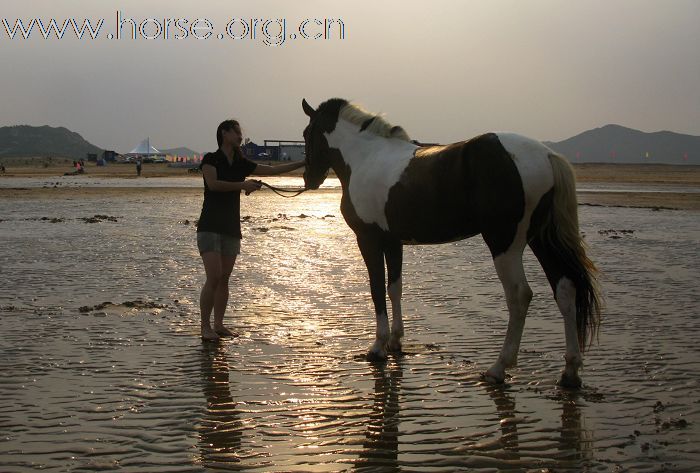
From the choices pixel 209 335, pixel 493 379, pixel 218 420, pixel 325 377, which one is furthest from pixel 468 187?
pixel 209 335

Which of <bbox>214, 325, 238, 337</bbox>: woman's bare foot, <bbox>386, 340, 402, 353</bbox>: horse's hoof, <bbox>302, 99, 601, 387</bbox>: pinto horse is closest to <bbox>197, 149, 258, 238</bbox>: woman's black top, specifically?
<bbox>214, 325, 238, 337</bbox>: woman's bare foot

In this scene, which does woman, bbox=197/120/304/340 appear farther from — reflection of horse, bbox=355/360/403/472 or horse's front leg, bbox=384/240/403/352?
reflection of horse, bbox=355/360/403/472

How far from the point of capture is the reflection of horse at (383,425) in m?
4.53

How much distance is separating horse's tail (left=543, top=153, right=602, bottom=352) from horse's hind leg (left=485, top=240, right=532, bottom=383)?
0.91ft

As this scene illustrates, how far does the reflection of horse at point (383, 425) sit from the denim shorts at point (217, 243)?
2.16m

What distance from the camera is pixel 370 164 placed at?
7453mm

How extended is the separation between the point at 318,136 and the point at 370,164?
2.87 feet

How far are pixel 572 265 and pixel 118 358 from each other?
379 cm

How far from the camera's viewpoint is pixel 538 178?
20.1ft

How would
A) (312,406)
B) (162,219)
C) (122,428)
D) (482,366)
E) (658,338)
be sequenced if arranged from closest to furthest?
(122,428) < (312,406) < (482,366) < (658,338) < (162,219)

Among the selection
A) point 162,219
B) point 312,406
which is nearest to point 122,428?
point 312,406

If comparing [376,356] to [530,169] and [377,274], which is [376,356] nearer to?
[377,274]

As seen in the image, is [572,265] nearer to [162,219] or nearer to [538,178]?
[538,178]

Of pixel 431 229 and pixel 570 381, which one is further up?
pixel 431 229
